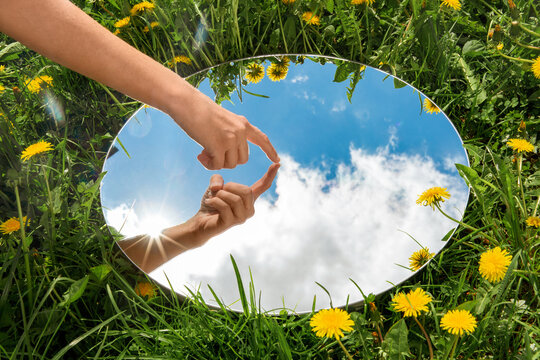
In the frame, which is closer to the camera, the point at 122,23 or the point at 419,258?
→ the point at 419,258

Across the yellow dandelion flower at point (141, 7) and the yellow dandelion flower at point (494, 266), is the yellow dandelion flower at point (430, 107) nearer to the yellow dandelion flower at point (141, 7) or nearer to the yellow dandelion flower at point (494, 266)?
the yellow dandelion flower at point (494, 266)

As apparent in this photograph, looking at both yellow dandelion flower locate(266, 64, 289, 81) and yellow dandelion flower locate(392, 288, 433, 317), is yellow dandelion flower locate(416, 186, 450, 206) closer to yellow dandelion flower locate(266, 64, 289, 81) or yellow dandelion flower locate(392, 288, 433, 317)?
yellow dandelion flower locate(392, 288, 433, 317)

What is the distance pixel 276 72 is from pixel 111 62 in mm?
868

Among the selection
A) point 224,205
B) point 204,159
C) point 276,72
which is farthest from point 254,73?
point 224,205

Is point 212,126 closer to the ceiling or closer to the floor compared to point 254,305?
closer to the ceiling

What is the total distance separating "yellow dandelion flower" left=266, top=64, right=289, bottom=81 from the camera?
1889 millimetres

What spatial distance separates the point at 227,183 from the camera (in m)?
1.58

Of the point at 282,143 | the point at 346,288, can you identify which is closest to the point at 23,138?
the point at 282,143

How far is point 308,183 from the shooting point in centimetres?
161

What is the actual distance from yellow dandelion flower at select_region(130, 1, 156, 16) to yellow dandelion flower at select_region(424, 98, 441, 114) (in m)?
1.15

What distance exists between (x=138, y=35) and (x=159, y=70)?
97 cm

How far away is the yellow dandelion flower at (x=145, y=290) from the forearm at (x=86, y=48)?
525mm

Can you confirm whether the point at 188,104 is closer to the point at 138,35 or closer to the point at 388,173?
the point at 388,173

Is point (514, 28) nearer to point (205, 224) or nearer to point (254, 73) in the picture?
point (254, 73)
